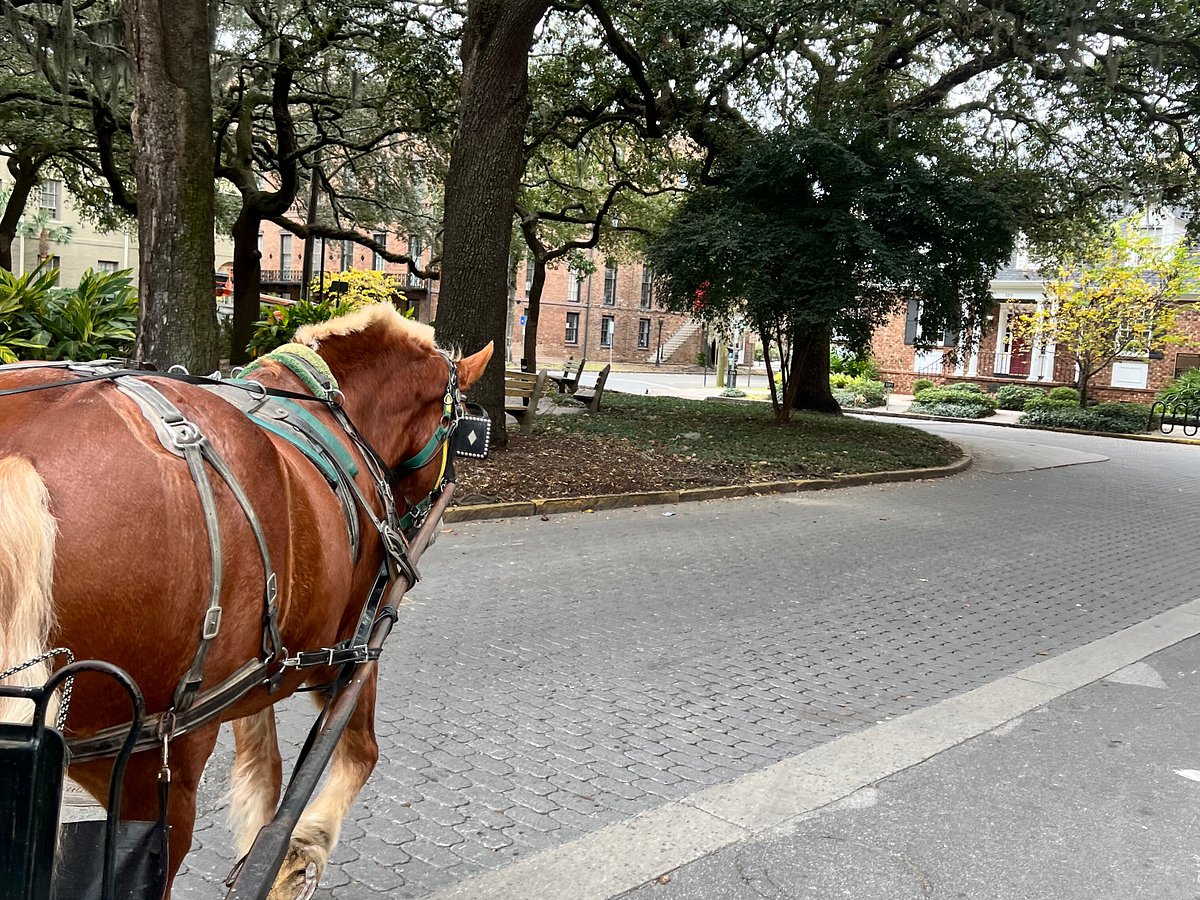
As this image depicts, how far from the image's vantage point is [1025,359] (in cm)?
3972

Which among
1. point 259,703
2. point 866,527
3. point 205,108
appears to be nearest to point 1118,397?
point 866,527

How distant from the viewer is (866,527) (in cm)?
1009

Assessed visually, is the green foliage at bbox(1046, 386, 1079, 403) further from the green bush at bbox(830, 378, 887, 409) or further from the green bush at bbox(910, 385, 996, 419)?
the green bush at bbox(830, 378, 887, 409)

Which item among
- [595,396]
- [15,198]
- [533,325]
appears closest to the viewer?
[595,396]

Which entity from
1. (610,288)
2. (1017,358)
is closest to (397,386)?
(1017,358)

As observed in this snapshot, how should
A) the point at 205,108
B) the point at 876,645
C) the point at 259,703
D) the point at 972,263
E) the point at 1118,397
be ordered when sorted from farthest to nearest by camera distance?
1. the point at 1118,397
2. the point at 972,263
3. the point at 205,108
4. the point at 876,645
5. the point at 259,703

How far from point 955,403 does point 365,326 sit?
32.4 m

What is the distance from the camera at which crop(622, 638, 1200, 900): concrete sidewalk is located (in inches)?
126

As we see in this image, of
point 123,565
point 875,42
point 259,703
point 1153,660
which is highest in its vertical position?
point 875,42

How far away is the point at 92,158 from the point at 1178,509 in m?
26.0

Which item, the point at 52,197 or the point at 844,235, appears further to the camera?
the point at 52,197

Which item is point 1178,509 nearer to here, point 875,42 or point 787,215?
point 787,215

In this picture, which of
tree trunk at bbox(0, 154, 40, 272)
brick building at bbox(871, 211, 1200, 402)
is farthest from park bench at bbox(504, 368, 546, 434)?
brick building at bbox(871, 211, 1200, 402)

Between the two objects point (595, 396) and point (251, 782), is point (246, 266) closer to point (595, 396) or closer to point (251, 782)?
point (595, 396)
